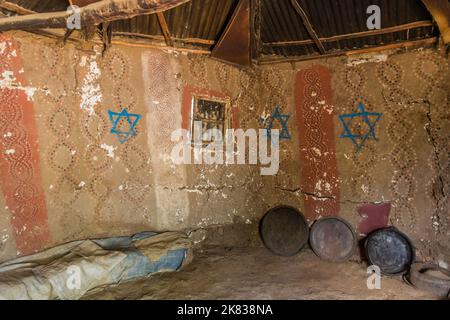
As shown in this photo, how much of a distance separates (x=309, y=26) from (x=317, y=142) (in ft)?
5.47

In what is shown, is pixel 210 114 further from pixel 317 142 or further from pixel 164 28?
pixel 317 142

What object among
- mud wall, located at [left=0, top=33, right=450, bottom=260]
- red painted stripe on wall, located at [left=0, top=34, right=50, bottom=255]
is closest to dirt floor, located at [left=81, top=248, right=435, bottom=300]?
mud wall, located at [left=0, top=33, right=450, bottom=260]

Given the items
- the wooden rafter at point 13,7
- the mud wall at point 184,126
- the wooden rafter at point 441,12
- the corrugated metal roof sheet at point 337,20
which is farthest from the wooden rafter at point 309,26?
the wooden rafter at point 13,7

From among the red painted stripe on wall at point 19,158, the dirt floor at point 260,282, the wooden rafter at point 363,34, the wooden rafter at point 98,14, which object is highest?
the wooden rafter at point 363,34

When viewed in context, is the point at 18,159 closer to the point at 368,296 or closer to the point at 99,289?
the point at 99,289

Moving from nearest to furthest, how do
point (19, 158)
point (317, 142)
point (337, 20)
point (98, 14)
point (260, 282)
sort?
point (98, 14) → point (19, 158) → point (260, 282) → point (337, 20) → point (317, 142)

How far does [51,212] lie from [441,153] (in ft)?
15.8

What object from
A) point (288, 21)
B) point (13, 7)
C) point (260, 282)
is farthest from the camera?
point (288, 21)

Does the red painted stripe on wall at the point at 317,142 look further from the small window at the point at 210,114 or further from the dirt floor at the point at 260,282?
the small window at the point at 210,114

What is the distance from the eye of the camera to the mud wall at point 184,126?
3199 millimetres

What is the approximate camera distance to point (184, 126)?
417cm

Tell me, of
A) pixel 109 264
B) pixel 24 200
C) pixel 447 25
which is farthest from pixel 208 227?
pixel 447 25

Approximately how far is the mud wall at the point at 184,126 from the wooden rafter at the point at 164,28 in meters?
0.17

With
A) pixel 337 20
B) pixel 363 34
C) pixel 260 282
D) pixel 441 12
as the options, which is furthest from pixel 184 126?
pixel 441 12
